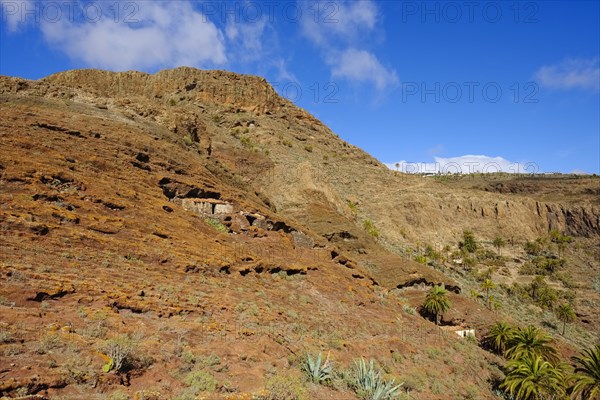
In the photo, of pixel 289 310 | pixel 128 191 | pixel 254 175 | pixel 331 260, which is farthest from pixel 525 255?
pixel 128 191

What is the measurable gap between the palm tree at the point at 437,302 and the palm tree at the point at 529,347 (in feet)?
11.4

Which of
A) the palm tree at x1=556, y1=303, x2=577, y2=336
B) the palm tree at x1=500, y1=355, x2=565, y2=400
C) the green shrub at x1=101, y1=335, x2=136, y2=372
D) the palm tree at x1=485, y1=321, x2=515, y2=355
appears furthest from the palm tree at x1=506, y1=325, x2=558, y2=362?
the palm tree at x1=556, y1=303, x2=577, y2=336

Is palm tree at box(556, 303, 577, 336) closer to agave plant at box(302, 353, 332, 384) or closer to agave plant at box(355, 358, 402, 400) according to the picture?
agave plant at box(355, 358, 402, 400)

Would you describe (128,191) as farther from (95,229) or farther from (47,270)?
(47,270)

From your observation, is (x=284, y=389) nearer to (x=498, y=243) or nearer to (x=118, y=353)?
(x=118, y=353)

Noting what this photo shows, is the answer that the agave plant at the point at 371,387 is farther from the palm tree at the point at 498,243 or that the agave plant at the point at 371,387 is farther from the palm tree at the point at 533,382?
the palm tree at the point at 498,243

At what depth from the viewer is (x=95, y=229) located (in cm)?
954

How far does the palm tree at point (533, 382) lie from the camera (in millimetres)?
13398

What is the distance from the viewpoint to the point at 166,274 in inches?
377

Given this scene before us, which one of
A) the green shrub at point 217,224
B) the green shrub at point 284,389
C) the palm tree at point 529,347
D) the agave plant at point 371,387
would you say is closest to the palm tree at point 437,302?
the palm tree at point 529,347

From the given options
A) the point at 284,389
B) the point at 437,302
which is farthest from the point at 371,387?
the point at 437,302

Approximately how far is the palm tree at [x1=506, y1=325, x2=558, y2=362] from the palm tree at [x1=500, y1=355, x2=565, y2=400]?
219 cm

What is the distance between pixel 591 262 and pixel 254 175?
52.6 m

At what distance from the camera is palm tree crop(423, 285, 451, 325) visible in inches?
784
